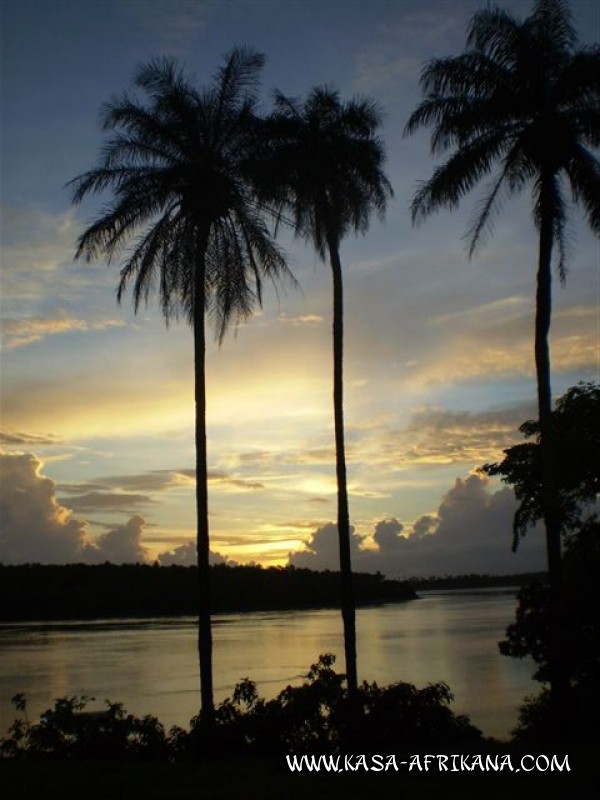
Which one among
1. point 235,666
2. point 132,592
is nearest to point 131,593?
point 132,592

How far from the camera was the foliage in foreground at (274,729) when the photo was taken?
1941cm

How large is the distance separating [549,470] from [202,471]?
858 cm

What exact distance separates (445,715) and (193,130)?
15717 millimetres

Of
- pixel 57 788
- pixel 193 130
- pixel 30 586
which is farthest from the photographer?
pixel 30 586

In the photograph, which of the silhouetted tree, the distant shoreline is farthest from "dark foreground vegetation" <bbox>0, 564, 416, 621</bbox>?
the silhouetted tree

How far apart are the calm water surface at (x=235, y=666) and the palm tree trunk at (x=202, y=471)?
41.5ft

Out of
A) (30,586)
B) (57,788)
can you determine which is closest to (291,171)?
(57,788)

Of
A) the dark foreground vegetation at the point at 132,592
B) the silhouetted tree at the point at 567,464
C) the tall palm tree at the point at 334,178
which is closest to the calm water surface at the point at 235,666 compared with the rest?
the silhouetted tree at the point at 567,464

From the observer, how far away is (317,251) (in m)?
25.8

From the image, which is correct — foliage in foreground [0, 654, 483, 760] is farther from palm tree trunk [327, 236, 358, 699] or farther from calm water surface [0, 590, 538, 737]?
calm water surface [0, 590, 538, 737]

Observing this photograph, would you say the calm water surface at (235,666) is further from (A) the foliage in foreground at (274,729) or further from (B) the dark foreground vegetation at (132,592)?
(B) the dark foreground vegetation at (132,592)

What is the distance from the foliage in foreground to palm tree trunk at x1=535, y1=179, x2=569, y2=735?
7.91 ft

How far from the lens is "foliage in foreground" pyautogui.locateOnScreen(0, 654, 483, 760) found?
63.7ft

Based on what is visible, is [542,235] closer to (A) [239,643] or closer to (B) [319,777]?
(B) [319,777]
